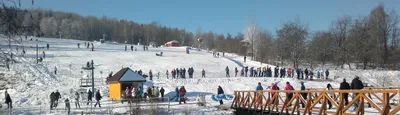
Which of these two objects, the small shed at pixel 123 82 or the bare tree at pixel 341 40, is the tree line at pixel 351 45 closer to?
the bare tree at pixel 341 40

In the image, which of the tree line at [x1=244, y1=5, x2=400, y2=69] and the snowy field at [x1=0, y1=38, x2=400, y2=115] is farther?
the tree line at [x1=244, y1=5, x2=400, y2=69]

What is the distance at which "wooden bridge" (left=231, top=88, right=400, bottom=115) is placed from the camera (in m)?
9.27

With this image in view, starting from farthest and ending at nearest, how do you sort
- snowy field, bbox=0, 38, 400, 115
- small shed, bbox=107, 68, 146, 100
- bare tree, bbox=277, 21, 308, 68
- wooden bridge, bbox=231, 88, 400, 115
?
bare tree, bbox=277, 21, 308, 68 < small shed, bbox=107, 68, 146, 100 < snowy field, bbox=0, 38, 400, 115 < wooden bridge, bbox=231, 88, 400, 115

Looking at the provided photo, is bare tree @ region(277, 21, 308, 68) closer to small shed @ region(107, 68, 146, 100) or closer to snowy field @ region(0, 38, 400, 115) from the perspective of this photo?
snowy field @ region(0, 38, 400, 115)

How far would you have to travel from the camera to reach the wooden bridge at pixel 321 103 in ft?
30.4

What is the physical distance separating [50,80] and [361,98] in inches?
1206

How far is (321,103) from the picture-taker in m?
17.4

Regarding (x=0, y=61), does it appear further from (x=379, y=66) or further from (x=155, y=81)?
(x=379, y=66)

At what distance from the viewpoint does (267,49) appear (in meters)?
78.5

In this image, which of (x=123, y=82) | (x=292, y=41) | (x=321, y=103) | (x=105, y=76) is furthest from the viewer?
(x=292, y=41)

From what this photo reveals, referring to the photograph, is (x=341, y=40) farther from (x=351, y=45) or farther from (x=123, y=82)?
(x=123, y=82)

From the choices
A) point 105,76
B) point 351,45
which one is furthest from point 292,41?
point 105,76

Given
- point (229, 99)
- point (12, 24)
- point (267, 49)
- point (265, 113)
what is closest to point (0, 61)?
point (12, 24)

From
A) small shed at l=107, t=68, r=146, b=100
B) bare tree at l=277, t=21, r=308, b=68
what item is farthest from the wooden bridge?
bare tree at l=277, t=21, r=308, b=68
